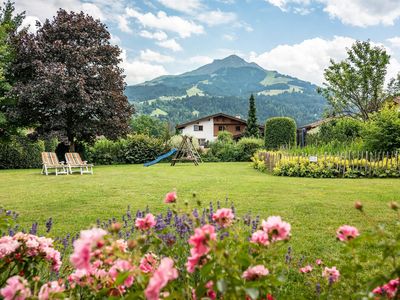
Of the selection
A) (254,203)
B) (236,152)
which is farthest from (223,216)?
(236,152)

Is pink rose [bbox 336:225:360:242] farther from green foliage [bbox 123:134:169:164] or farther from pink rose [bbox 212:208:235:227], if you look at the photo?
green foliage [bbox 123:134:169:164]

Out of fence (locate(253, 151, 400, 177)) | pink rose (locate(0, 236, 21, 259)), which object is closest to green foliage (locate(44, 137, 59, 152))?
fence (locate(253, 151, 400, 177))

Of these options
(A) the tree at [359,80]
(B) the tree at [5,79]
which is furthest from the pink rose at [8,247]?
(A) the tree at [359,80]

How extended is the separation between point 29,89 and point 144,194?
48.0ft

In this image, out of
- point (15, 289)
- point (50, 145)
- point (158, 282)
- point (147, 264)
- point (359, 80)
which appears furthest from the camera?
point (359, 80)

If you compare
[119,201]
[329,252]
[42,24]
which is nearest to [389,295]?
[329,252]

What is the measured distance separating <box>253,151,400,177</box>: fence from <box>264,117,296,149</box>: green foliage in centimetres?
950

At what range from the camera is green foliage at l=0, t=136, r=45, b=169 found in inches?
842

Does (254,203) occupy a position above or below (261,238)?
below

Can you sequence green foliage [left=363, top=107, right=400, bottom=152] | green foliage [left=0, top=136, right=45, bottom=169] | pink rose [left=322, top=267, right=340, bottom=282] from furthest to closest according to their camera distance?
green foliage [left=0, top=136, right=45, bottom=169]
green foliage [left=363, top=107, right=400, bottom=152]
pink rose [left=322, top=267, right=340, bottom=282]

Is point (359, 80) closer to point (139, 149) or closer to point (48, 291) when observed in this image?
point (139, 149)

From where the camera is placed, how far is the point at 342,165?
12922 millimetres

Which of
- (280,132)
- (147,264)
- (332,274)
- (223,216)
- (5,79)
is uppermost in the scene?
(5,79)

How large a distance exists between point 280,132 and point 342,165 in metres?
10.9
